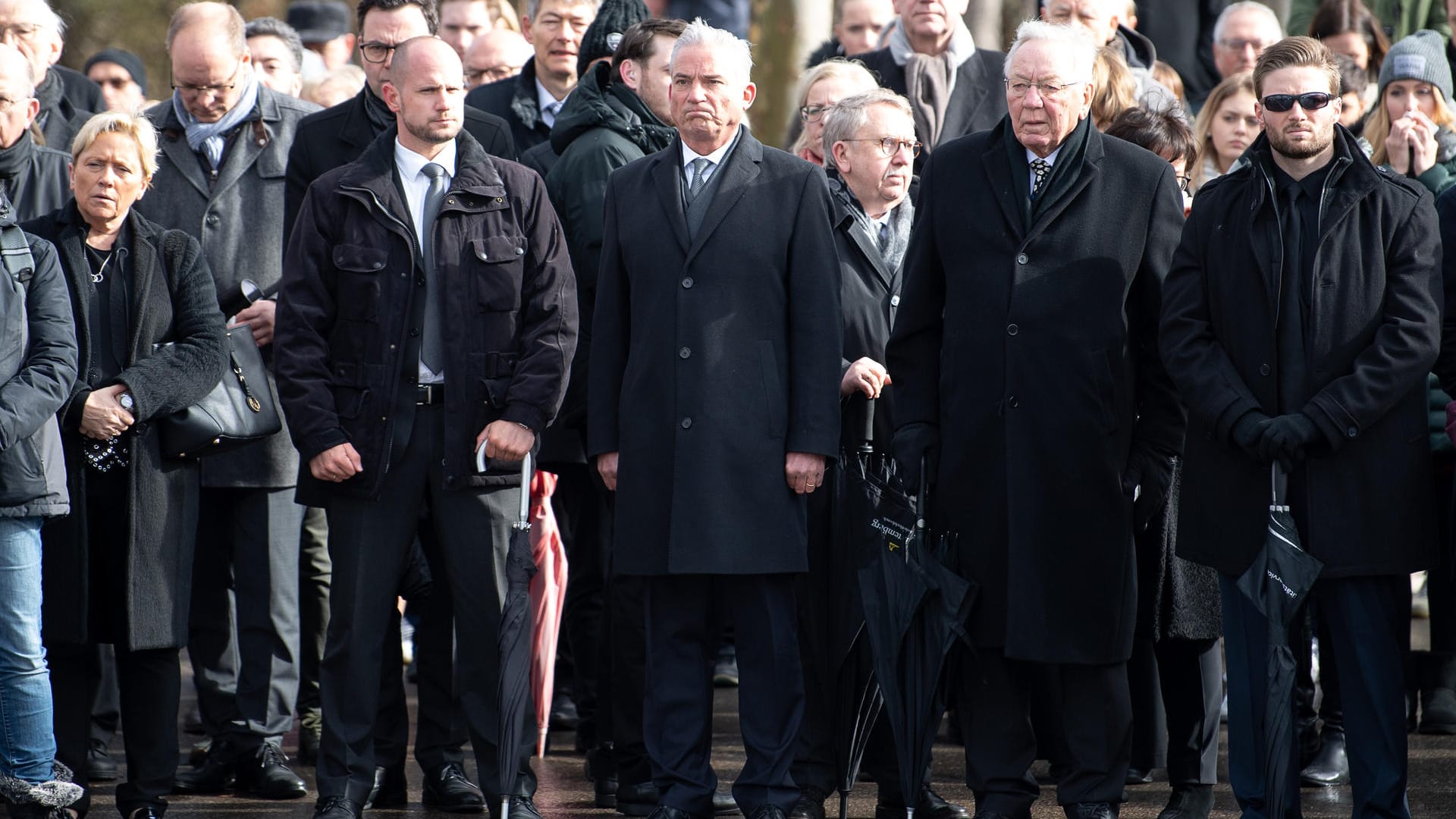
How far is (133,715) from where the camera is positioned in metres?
6.22

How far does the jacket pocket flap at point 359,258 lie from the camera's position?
6039 mm

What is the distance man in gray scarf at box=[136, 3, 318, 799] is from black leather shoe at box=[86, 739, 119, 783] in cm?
33

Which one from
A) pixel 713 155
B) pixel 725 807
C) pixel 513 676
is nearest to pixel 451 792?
pixel 513 676

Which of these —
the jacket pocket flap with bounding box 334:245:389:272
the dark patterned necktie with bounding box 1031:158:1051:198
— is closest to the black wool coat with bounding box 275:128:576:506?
the jacket pocket flap with bounding box 334:245:389:272

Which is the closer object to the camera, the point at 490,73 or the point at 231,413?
the point at 231,413

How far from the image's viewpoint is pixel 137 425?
6180mm

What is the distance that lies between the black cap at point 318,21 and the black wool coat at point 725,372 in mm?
6007

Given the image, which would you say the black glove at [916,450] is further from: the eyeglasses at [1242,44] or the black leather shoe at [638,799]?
the eyeglasses at [1242,44]

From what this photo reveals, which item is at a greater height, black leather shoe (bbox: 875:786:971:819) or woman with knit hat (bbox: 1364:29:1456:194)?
woman with knit hat (bbox: 1364:29:1456:194)

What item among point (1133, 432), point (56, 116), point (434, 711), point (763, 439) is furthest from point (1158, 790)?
point (56, 116)

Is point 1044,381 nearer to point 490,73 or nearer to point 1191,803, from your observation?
point 1191,803

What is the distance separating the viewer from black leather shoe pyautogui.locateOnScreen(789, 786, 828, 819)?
6047 mm

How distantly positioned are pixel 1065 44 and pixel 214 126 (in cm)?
328

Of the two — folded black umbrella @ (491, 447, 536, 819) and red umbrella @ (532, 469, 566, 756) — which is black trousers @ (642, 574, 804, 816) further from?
red umbrella @ (532, 469, 566, 756)
